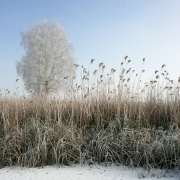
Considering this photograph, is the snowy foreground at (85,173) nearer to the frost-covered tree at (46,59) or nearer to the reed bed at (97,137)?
the reed bed at (97,137)

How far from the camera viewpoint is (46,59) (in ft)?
53.2

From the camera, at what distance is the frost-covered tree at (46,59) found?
52.4 ft

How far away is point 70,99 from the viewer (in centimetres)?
478

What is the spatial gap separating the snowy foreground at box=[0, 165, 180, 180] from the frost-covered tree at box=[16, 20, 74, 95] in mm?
12504

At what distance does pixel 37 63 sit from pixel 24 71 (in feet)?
3.84

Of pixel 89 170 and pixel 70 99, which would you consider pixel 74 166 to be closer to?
pixel 89 170

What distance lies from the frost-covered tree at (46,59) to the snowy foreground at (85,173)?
12.5 m

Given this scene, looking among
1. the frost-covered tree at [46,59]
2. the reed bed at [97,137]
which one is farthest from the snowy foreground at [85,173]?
the frost-covered tree at [46,59]

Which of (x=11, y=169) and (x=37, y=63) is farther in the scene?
(x=37, y=63)

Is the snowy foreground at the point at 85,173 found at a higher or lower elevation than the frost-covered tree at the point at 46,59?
lower

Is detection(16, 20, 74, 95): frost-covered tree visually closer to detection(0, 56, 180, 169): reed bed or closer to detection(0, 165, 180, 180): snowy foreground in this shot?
detection(0, 56, 180, 169): reed bed

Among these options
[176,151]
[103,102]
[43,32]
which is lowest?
[176,151]

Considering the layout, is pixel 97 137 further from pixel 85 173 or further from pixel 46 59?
pixel 46 59

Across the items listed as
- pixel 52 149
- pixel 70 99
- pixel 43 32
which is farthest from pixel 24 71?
pixel 52 149
